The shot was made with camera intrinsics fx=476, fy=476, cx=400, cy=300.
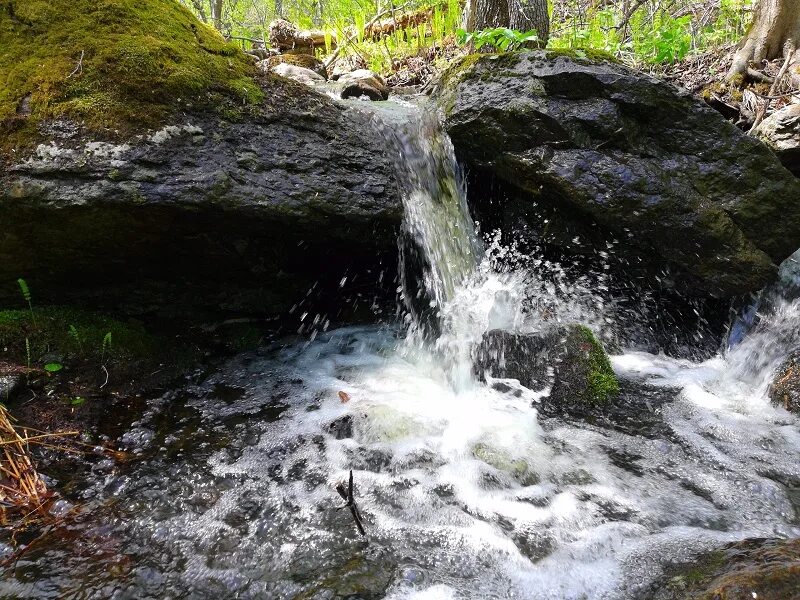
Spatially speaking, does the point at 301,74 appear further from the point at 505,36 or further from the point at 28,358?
the point at 28,358

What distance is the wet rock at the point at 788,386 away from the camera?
11.3 feet

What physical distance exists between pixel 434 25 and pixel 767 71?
5.76 meters

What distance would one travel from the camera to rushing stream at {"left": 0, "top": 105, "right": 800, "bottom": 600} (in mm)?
2090

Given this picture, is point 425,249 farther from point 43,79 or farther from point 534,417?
point 43,79

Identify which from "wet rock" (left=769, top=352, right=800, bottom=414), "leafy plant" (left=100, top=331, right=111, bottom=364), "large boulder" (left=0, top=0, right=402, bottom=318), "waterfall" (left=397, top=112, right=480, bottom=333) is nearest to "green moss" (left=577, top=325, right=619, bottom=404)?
"wet rock" (left=769, top=352, right=800, bottom=414)

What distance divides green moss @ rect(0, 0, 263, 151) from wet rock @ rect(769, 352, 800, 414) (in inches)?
177

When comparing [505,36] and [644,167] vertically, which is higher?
[505,36]

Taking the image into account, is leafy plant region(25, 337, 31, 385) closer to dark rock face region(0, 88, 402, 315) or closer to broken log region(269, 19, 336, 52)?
dark rock face region(0, 88, 402, 315)

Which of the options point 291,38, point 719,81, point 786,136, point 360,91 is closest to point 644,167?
point 786,136

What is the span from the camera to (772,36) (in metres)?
6.27

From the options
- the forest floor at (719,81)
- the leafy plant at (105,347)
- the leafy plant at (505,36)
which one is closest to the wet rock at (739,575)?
the leafy plant at (105,347)

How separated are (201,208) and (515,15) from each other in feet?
16.6

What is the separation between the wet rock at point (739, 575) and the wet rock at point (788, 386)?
1811mm

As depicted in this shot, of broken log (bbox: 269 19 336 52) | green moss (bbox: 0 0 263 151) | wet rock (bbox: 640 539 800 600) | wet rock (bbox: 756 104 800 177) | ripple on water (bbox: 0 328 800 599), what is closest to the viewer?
wet rock (bbox: 640 539 800 600)
